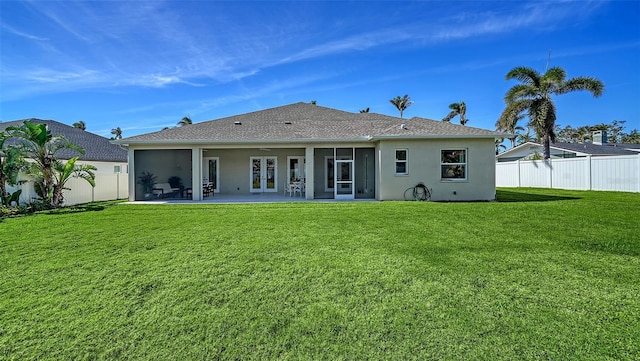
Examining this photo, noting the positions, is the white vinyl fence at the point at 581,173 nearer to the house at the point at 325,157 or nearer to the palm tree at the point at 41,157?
the house at the point at 325,157

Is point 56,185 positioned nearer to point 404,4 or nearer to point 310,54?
point 310,54

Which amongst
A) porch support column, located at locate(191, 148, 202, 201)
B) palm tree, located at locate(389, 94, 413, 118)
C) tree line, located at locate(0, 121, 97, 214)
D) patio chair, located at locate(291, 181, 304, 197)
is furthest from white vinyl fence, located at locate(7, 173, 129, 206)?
palm tree, located at locate(389, 94, 413, 118)

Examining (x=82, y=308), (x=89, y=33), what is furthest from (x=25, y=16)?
(x=82, y=308)

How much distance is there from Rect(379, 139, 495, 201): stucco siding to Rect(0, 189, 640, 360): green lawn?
21.3 feet

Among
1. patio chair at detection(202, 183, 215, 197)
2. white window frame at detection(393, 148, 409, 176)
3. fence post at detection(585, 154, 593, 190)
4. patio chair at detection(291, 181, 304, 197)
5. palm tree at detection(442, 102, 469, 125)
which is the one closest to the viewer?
→ white window frame at detection(393, 148, 409, 176)

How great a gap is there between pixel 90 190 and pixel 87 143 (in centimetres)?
978

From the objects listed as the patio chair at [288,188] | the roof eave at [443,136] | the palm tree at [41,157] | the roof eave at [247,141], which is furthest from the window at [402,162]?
the palm tree at [41,157]

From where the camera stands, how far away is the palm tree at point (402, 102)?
42000 mm

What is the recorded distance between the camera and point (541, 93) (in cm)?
2192

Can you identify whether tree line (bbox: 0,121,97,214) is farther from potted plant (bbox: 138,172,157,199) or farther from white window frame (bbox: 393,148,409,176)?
white window frame (bbox: 393,148,409,176)

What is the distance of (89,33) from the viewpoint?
1280 cm

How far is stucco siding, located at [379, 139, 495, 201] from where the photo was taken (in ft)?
46.5

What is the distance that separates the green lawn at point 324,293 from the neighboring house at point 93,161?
26.2 feet

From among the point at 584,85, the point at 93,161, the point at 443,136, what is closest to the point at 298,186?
the point at 443,136
